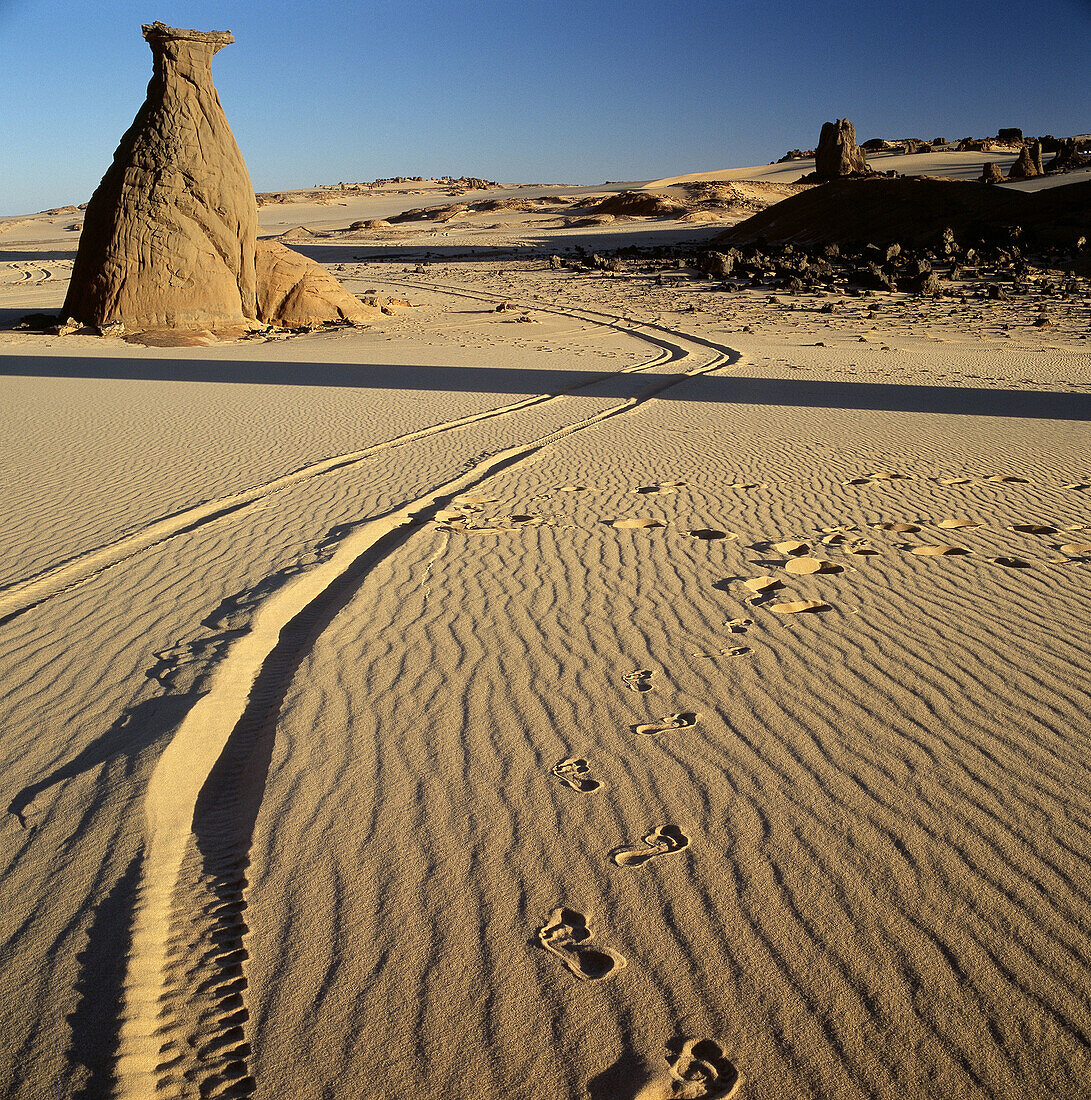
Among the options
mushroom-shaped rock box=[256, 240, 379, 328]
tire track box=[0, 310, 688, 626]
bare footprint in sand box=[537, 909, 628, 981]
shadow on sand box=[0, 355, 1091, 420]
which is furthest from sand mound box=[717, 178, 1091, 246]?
bare footprint in sand box=[537, 909, 628, 981]

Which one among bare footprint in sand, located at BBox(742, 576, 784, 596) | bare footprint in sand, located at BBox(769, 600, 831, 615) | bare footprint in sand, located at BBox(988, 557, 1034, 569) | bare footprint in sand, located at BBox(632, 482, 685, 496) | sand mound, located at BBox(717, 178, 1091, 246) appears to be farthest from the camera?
sand mound, located at BBox(717, 178, 1091, 246)

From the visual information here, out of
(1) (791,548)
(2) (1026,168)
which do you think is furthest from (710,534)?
(2) (1026,168)

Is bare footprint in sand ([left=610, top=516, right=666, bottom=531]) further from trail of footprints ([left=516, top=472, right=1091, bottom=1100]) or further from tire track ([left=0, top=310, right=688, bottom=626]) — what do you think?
tire track ([left=0, top=310, right=688, bottom=626])

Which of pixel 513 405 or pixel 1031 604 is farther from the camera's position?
pixel 513 405

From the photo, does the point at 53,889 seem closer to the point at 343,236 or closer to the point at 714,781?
the point at 714,781

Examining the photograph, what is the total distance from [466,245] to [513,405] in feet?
118

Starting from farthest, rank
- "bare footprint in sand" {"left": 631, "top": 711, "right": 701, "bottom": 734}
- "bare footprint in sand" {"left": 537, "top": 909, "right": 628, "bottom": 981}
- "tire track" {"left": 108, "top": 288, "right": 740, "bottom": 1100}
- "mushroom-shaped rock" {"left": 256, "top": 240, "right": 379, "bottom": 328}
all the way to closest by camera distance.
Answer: "mushroom-shaped rock" {"left": 256, "top": 240, "right": 379, "bottom": 328} < "bare footprint in sand" {"left": 631, "top": 711, "right": 701, "bottom": 734} < "bare footprint in sand" {"left": 537, "top": 909, "right": 628, "bottom": 981} < "tire track" {"left": 108, "top": 288, "right": 740, "bottom": 1100}

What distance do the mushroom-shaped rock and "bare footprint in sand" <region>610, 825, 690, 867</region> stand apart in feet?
57.7

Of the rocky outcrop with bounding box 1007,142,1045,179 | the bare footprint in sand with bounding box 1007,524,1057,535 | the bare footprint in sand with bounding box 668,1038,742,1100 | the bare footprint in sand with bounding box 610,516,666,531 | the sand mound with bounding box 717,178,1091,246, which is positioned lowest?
the bare footprint in sand with bounding box 1007,524,1057,535

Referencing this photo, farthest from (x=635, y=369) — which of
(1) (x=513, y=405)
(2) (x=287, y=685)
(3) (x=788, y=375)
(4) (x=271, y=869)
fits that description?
(4) (x=271, y=869)

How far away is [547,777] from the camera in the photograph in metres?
2.85

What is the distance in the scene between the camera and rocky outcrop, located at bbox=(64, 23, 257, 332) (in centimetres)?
1534

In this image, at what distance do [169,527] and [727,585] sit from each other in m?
3.77

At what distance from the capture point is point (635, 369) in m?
13.4
